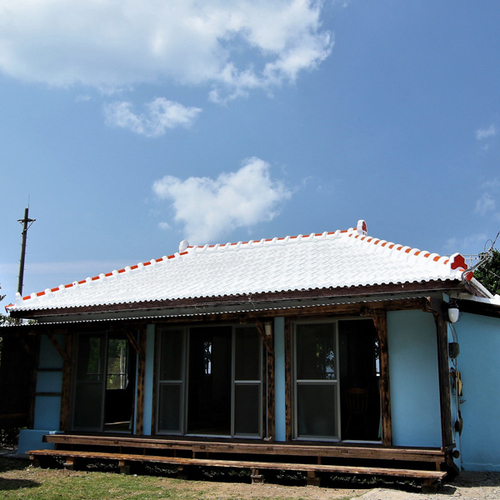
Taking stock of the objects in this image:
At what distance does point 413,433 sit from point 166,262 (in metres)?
6.77

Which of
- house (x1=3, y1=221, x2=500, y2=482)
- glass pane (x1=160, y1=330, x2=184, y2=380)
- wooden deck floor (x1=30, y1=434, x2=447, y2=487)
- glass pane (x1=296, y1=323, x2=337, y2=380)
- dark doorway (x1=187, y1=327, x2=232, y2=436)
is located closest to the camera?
wooden deck floor (x1=30, y1=434, x2=447, y2=487)

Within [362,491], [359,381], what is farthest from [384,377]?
[359,381]

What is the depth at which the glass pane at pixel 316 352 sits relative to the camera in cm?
800

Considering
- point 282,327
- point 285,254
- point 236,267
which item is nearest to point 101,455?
point 282,327

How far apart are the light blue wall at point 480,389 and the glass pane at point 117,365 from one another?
589 cm

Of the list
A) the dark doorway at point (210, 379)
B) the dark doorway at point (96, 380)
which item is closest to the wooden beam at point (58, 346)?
the dark doorway at point (96, 380)

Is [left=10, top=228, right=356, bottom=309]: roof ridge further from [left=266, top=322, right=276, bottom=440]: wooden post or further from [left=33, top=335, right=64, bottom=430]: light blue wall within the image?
[left=266, top=322, right=276, bottom=440]: wooden post

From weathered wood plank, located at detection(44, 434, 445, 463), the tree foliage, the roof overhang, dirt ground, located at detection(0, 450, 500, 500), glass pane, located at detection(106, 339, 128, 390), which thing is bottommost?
dirt ground, located at detection(0, 450, 500, 500)

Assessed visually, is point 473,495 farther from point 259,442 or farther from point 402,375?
point 259,442

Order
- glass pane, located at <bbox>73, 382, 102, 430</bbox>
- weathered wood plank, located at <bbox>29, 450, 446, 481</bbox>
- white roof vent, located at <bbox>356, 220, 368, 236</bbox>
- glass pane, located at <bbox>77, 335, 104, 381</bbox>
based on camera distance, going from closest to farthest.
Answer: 1. weathered wood plank, located at <bbox>29, 450, 446, 481</bbox>
2. glass pane, located at <bbox>73, 382, 102, 430</bbox>
3. glass pane, located at <bbox>77, 335, 104, 381</bbox>
4. white roof vent, located at <bbox>356, 220, 368, 236</bbox>

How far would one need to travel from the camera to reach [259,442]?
26.4 ft

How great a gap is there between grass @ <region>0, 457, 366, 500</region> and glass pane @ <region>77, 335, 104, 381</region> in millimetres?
1852

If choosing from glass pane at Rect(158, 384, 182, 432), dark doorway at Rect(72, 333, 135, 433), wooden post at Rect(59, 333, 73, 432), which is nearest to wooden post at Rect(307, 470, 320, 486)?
glass pane at Rect(158, 384, 182, 432)

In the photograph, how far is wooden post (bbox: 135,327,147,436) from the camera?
9080mm
